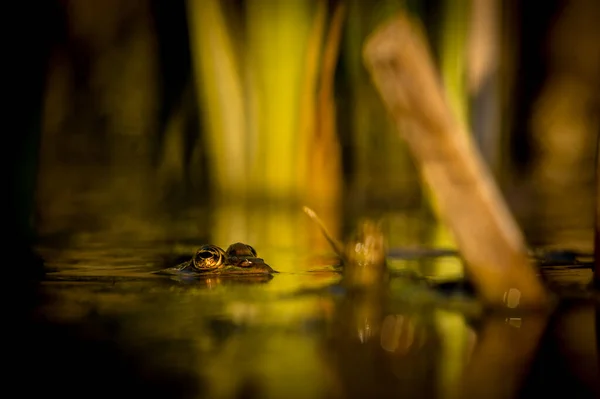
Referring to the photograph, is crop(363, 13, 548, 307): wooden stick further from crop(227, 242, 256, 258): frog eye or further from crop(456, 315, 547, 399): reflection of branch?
crop(227, 242, 256, 258): frog eye

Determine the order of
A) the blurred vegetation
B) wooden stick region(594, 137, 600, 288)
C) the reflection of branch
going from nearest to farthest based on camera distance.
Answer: the reflection of branch → wooden stick region(594, 137, 600, 288) → the blurred vegetation

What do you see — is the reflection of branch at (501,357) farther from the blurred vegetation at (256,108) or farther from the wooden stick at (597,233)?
the blurred vegetation at (256,108)

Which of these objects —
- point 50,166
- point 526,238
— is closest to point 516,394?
point 526,238

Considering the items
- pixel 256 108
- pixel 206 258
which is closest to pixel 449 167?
pixel 206 258

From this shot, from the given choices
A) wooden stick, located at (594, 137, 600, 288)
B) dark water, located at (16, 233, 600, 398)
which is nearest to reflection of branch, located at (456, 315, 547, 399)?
dark water, located at (16, 233, 600, 398)

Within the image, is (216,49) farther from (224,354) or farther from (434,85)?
(224,354)

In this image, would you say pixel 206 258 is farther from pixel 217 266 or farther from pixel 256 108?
pixel 256 108
